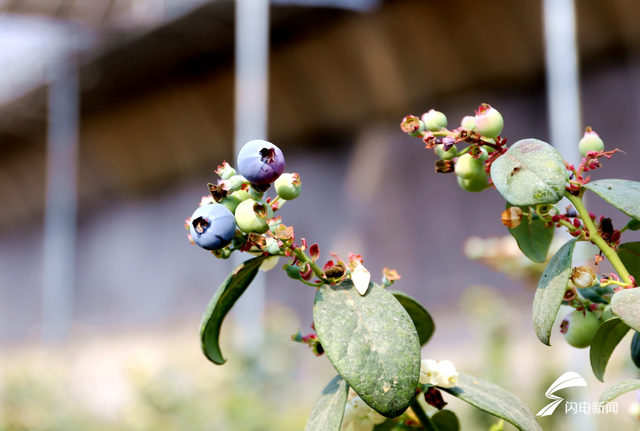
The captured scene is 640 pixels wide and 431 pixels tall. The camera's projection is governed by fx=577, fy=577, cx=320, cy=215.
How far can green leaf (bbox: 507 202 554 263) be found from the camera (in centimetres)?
46

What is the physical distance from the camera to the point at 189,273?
8.72 m

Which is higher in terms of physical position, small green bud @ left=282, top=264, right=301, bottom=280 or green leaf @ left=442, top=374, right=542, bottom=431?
small green bud @ left=282, top=264, right=301, bottom=280

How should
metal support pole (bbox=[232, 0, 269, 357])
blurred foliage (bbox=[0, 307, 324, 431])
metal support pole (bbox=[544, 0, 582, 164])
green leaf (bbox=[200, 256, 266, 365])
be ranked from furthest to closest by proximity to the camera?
metal support pole (bbox=[232, 0, 269, 357]) → metal support pole (bbox=[544, 0, 582, 164]) → blurred foliage (bbox=[0, 307, 324, 431]) → green leaf (bbox=[200, 256, 266, 365])

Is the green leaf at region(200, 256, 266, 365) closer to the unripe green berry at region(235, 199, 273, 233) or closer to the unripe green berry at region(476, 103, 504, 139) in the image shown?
the unripe green berry at region(235, 199, 273, 233)

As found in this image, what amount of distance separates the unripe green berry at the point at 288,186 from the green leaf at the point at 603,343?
0.22 m

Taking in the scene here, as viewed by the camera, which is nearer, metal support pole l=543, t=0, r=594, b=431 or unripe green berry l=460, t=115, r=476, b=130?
unripe green berry l=460, t=115, r=476, b=130

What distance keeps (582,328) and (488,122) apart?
0.16 metres

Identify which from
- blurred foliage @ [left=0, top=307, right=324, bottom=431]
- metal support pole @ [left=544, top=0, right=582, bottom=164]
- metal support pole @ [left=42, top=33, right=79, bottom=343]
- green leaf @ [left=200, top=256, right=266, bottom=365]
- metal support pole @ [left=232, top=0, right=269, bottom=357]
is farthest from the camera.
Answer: metal support pole @ [left=42, top=33, right=79, bottom=343]

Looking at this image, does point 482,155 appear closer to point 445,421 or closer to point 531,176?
point 531,176

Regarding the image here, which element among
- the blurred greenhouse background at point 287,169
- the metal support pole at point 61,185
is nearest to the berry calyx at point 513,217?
the blurred greenhouse background at point 287,169

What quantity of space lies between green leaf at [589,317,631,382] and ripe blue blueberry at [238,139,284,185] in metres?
0.23

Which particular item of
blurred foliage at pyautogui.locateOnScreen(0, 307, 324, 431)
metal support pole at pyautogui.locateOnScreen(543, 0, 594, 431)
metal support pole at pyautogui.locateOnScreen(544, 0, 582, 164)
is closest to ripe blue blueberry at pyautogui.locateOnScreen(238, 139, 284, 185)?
blurred foliage at pyautogui.locateOnScreen(0, 307, 324, 431)

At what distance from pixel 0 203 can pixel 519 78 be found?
35.1 ft

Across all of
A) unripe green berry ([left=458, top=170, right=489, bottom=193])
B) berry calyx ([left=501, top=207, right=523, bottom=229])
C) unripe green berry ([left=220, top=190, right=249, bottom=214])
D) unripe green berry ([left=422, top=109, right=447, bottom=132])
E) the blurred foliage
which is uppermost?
unripe green berry ([left=422, top=109, right=447, bottom=132])
